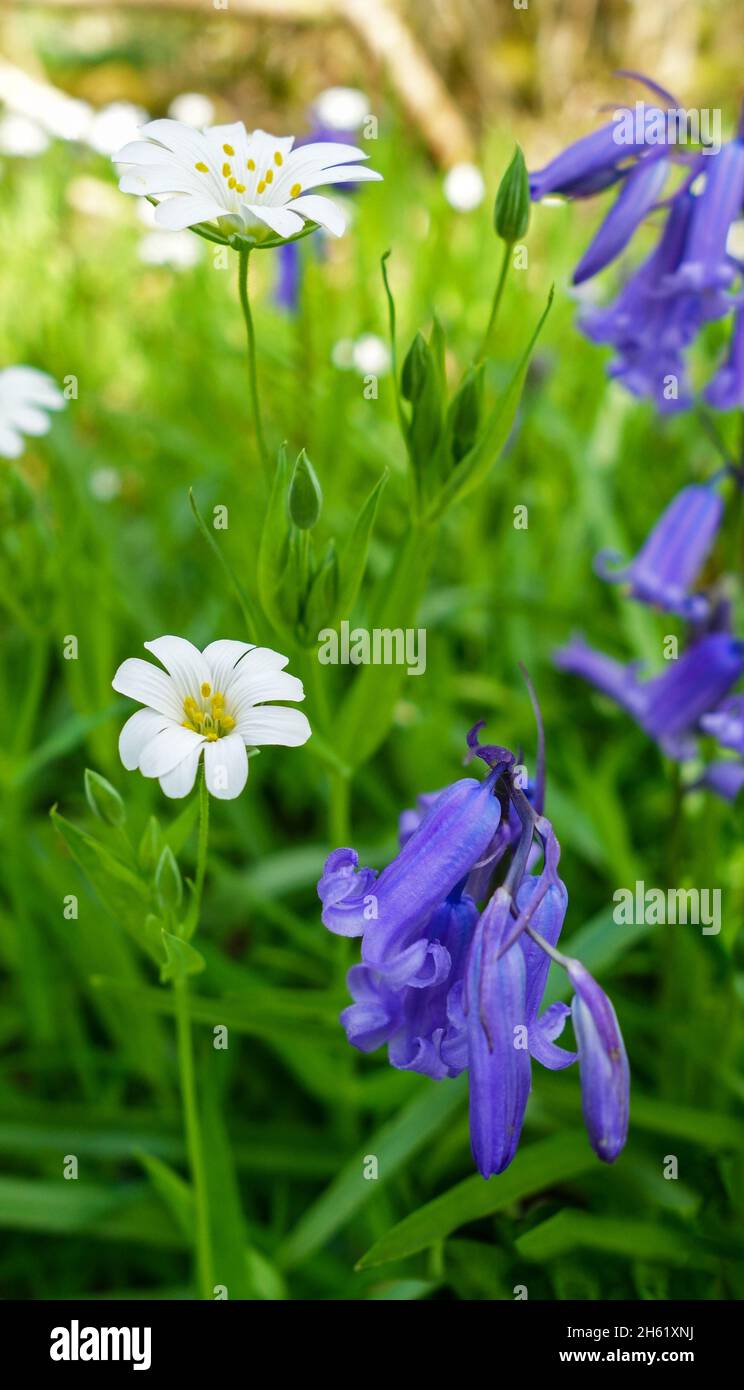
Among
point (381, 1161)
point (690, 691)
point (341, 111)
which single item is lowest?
point (381, 1161)

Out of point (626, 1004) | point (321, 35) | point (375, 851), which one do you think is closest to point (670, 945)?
point (626, 1004)

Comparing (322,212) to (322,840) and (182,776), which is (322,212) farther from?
(322,840)

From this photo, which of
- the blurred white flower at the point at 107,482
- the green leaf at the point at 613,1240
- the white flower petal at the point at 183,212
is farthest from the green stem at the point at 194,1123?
the blurred white flower at the point at 107,482

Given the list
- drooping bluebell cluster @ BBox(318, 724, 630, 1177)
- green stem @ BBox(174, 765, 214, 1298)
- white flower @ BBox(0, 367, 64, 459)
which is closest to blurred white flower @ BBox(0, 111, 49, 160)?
white flower @ BBox(0, 367, 64, 459)

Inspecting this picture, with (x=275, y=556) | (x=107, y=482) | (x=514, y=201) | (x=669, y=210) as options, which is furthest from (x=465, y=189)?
(x=275, y=556)

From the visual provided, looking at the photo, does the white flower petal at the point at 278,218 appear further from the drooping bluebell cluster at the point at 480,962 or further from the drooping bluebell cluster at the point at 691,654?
the drooping bluebell cluster at the point at 691,654

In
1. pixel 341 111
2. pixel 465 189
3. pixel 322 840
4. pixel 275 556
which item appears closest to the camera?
pixel 275 556
